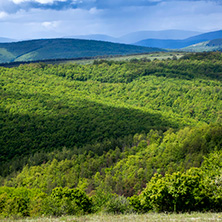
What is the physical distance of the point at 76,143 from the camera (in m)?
125

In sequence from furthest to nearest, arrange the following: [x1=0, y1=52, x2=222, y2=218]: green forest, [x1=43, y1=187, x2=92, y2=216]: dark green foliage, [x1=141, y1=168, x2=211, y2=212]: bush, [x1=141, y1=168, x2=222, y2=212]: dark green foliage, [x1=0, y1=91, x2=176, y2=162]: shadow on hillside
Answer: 1. [x1=0, y1=91, x2=176, y2=162]: shadow on hillside
2. [x1=43, y1=187, x2=92, y2=216]: dark green foliage
3. [x1=0, y1=52, x2=222, y2=218]: green forest
4. [x1=141, y1=168, x2=211, y2=212]: bush
5. [x1=141, y1=168, x2=222, y2=212]: dark green foliage

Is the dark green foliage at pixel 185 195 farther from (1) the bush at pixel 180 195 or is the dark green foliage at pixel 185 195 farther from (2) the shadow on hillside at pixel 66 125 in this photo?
(2) the shadow on hillside at pixel 66 125

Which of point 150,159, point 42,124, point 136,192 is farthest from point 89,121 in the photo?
point 136,192

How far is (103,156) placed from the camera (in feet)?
313

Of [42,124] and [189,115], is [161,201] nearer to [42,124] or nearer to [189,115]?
[42,124]

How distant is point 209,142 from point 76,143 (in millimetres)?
61363

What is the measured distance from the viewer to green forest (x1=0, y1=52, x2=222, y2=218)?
4034 centimetres

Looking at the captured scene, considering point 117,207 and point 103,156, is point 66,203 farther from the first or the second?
point 103,156

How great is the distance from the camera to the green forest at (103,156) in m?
40.3

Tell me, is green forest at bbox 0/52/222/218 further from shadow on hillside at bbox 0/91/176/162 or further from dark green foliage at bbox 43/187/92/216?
shadow on hillside at bbox 0/91/176/162

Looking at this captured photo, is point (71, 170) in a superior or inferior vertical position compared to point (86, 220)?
inferior

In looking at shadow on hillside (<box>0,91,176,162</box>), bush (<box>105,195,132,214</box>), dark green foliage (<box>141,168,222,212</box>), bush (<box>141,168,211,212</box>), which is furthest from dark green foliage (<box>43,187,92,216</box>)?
shadow on hillside (<box>0,91,176,162</box>)

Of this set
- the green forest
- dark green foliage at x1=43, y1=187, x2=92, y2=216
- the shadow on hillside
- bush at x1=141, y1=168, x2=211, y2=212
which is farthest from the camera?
the shadow on hillside

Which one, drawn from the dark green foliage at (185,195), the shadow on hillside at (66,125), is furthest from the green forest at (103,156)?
the shadow on hillside at (66,125)
